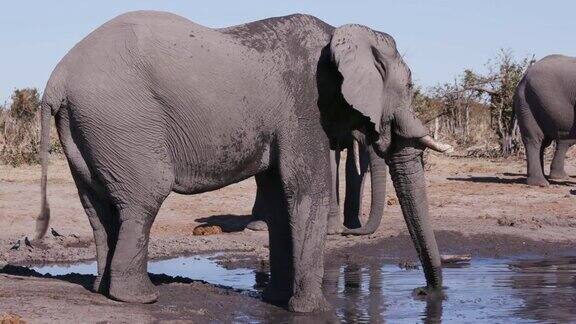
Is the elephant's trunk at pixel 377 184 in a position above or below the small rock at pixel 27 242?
above

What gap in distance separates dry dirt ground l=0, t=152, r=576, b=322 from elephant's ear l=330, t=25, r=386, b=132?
1528 millimetres

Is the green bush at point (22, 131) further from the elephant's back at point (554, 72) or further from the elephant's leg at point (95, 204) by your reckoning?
the elephant's leg at point (95, 204)

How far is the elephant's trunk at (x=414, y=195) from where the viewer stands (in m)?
7.77

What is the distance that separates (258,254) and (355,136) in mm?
3472

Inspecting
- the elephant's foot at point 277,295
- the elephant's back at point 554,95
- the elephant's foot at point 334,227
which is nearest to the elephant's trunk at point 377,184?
the elephant's foot at point 334,227

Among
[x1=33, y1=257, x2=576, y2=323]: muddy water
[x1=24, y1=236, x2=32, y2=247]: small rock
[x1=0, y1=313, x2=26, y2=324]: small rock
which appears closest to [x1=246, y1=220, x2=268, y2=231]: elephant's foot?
[x1=33, y1=257, x2=576, y2=323]: muddy water

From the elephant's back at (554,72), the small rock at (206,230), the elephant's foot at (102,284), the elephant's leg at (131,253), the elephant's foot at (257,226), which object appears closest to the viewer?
the elephant's leg at (131,253)

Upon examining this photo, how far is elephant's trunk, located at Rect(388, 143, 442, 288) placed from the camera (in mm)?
7770

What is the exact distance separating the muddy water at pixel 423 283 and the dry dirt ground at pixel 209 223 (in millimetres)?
525

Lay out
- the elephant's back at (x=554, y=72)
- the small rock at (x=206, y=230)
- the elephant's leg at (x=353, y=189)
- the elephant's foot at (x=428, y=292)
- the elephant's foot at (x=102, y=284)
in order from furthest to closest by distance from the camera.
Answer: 1. the elephant's back at (x=554, y=72)
2. the small rock at (x=206, y=230)
3. the elephant's leg at (x=353, y=189)
4. the elephant's foot at (x=428, y=292)
5. the elephant's foot at (x=102, y=284)

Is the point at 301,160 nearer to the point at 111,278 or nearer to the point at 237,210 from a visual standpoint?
the point at 111,278

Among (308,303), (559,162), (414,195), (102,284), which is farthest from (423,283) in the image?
(559,162)

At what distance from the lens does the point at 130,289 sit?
727 centimetres

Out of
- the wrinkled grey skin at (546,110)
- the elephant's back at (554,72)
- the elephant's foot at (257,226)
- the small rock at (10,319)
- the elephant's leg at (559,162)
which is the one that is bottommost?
the small rock at (10,319)
